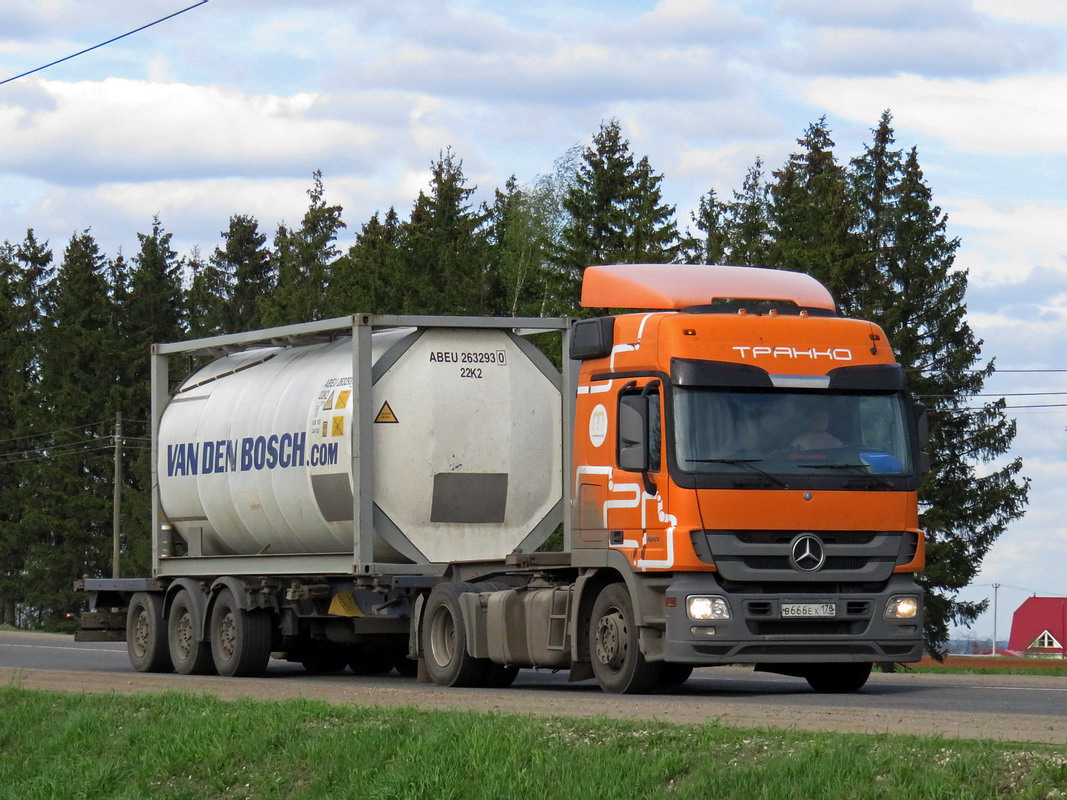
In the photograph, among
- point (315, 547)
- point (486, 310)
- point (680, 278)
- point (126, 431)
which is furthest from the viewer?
point (126, 431)

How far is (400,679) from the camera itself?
66.1ft

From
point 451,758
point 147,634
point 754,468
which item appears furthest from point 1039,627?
point 451,758

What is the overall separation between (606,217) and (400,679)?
35302 millimetres

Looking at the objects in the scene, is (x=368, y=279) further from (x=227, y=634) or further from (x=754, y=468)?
(x=754, y=468)

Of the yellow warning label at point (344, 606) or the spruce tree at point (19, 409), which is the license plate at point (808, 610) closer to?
the yellow warning label at point (344, 606)

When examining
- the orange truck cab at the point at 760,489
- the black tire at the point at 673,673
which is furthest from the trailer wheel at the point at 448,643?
the black tire at the point at 673,673

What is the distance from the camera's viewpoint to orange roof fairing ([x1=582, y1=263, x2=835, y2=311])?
52.6 feet

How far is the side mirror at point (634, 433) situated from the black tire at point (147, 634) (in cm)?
848

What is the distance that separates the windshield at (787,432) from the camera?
14.8 metres

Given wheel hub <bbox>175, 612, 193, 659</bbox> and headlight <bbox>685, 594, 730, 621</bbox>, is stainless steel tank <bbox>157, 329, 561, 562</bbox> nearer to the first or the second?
wheel hub <bbox>175, 612, 193, 659</bbox>

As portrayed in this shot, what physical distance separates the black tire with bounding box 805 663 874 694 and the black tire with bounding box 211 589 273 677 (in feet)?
20.9

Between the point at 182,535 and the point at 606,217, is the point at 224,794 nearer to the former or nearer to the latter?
the point at 182,535

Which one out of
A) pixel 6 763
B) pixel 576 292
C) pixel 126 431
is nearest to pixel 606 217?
pixel 576 292

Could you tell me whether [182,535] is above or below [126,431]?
below
